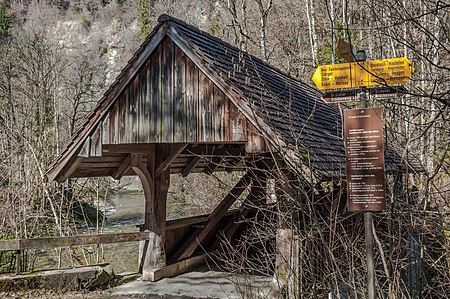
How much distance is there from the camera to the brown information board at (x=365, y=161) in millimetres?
3367

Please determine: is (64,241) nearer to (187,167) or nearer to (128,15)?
(187,167)

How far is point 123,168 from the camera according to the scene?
24.5 feet

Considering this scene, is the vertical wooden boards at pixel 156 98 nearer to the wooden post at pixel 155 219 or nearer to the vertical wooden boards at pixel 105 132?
the vertical wooden boards at pixel 105 132

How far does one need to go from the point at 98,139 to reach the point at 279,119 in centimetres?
249

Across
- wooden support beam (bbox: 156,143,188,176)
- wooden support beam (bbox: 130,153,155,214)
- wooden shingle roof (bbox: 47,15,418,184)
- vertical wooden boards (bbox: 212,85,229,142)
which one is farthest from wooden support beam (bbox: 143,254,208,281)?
vertical wooden boards (bbox: 212,85,229,142)

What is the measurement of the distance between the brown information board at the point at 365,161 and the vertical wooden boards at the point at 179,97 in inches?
107

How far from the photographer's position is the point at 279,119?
5457 mm

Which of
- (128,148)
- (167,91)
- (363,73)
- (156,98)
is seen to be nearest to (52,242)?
(128,148)

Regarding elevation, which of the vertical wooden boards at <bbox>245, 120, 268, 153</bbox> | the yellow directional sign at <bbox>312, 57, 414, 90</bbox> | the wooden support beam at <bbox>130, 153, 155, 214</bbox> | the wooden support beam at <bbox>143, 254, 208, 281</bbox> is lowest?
the wooden support beam at <bbox>143, 254, 208, 281</bbox>

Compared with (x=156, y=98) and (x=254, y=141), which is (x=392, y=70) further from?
(x=156, y=98)

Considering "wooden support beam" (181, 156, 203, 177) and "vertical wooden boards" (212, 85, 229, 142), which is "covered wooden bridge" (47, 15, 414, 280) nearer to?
"vertical wooden boards" (212, 85, 229, 142)

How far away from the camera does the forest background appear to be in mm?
3835

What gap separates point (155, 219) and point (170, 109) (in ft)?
7.31

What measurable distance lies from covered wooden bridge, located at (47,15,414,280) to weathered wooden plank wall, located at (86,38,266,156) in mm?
13
